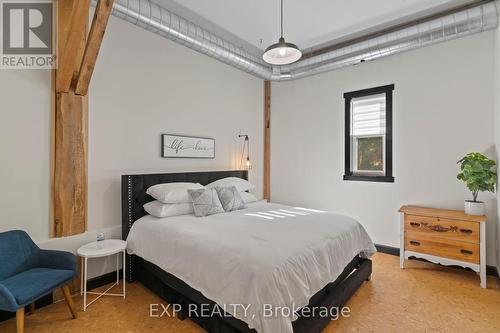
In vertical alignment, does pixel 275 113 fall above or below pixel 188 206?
above

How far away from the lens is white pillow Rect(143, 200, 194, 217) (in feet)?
9.22

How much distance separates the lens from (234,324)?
1.74 metres

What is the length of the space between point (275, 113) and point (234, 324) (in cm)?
409

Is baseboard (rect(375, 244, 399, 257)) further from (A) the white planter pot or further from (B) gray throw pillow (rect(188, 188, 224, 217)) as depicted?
(B) gray throw pillow (rect(188, 188, 224, 217))

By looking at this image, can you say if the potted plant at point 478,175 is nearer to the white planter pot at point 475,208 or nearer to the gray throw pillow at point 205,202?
the white planter pot at point 475,208

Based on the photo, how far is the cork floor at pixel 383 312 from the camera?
209 centimetres

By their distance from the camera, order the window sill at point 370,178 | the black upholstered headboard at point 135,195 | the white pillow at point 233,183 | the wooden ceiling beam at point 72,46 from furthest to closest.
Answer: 1. the window sill at point 370,178
2. the white pillow at point 233,183
3. the black upholstered headboard at point 135,195
4. the wooden ceiling beam at point 72,46

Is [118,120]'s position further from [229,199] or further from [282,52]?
[282,52]

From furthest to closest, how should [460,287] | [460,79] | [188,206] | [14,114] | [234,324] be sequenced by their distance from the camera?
[460,79] < [188,206] < [460,287] < [14,114] < [234,324]

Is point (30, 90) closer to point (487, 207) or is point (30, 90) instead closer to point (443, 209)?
Answer: point (443, 209)

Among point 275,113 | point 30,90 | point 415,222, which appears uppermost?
point 275,113

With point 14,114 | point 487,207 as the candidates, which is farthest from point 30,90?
point 487,207

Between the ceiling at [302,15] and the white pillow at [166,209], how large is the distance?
2.45 meters

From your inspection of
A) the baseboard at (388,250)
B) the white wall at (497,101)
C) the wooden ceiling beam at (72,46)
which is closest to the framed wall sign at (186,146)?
the wooden ceiling beam at (72,46)
